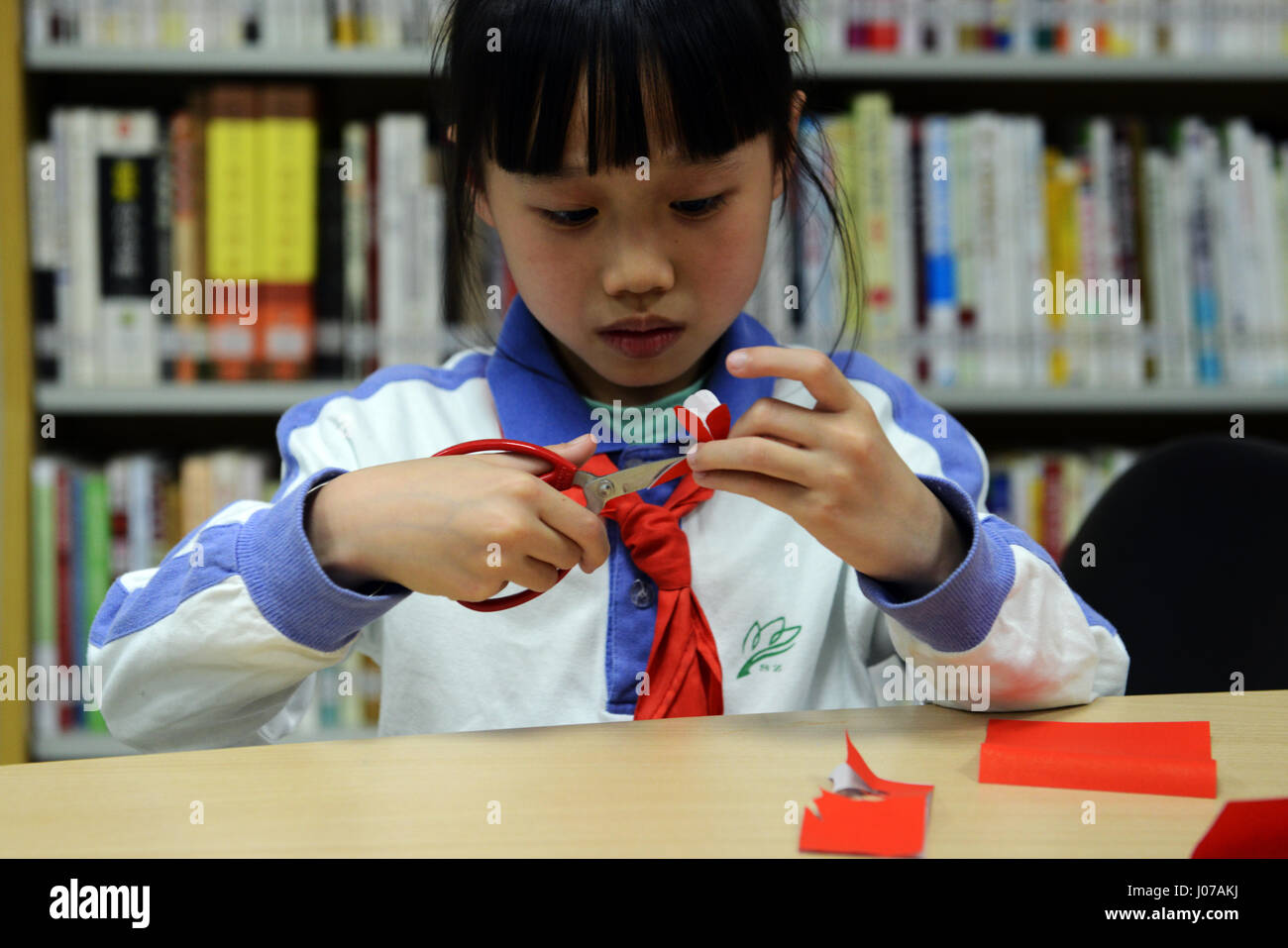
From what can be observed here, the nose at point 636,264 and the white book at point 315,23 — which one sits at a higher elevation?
the white book at point 315,23

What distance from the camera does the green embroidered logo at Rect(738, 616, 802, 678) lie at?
904 millimetres

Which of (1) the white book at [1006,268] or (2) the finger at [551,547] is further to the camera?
(1) the white book at [1006,268]

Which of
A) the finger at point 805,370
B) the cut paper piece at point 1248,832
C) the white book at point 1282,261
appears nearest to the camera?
the cut paper piece at point 1248,832

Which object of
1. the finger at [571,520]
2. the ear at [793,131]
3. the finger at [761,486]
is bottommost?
the finger at [571,520]

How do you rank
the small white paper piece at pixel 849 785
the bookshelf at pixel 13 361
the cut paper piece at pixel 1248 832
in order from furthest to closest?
the bookshelf at pixel 13 361, the small white paper piece at pixel 849 785, the cut paper piece at pixel 1248 832

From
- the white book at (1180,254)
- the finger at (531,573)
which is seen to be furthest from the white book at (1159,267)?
the finger at (531,573)

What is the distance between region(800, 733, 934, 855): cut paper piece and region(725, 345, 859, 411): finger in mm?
227

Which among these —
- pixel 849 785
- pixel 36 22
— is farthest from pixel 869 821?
pixel 36 22

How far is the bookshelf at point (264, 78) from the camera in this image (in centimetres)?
143

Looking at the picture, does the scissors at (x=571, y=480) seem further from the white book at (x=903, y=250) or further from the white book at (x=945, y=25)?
the white book at (x=945, y=25)

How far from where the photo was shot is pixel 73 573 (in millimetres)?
1484

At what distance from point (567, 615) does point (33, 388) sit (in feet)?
3.00
